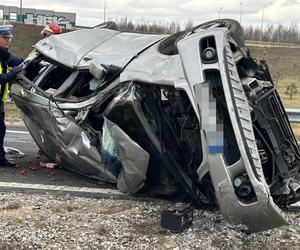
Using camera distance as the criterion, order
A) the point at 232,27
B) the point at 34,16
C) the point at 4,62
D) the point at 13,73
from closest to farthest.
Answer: the point at 232,27
the point at 13,73
the point at 4,62
the point at 34,16

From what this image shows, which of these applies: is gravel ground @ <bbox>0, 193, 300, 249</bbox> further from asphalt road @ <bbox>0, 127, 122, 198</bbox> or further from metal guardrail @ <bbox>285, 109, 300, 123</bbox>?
metal guardrail @ <bbox>285, 109, 300, 123</bbox>

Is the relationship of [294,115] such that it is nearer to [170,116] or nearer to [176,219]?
[170,116]

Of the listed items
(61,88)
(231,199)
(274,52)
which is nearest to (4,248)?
(231,199)

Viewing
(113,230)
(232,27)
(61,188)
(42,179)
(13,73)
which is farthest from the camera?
(42,179)

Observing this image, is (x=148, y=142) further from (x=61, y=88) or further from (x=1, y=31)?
(x=1, y=31)

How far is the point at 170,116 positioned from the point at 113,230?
113cm

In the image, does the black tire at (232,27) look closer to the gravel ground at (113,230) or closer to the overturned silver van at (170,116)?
the overturned silver van at (170,116)

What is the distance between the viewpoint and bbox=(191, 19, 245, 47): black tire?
429 centimetres

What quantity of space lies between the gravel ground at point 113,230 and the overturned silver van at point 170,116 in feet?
0.94

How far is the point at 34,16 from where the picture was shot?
4853cm

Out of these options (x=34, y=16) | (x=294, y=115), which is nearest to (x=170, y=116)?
(x=294, y=115)

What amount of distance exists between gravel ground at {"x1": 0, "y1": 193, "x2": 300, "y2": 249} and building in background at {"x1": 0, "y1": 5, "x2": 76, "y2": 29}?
136ft

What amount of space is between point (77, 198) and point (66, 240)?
3.91ft

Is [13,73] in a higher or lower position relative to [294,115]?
higher
